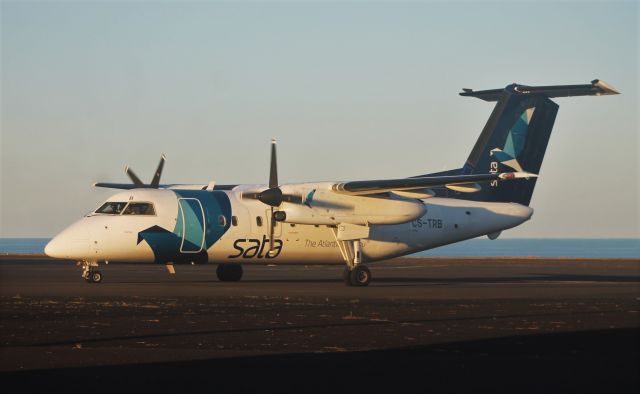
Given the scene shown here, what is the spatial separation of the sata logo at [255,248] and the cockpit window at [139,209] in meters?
3.01

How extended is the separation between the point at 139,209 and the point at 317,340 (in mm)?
16145

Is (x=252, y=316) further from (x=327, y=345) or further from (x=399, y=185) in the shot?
(x=399, y=185)

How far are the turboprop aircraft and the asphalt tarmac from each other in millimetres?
2525

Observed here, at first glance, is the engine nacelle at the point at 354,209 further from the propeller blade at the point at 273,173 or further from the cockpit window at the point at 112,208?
the cockpit window at the point at 112,208

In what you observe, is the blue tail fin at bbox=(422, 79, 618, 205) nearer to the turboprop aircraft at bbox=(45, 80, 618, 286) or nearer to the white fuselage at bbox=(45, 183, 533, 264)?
the turboprop aircraft at bbox=(45, 80, 618, 286)

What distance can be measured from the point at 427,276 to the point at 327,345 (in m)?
25.7

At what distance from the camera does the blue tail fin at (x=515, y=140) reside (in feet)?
116

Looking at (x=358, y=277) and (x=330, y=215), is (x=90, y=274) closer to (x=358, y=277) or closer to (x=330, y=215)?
(x=330, y=215)

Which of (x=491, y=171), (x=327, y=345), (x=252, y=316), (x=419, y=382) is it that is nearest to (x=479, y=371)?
(x=419, y=382)

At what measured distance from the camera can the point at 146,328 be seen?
16.5 metres

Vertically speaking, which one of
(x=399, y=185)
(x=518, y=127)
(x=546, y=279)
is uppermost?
(x=518, y=127)

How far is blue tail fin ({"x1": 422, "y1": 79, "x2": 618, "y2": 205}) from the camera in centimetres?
3534

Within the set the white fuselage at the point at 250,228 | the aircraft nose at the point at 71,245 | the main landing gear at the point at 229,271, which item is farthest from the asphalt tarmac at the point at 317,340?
the main landing gear at the point at 229,271

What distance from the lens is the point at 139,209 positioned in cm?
2984
